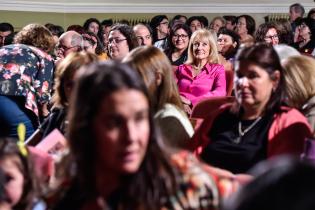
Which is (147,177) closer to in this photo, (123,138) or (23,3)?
(123,138)

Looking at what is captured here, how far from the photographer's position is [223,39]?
19.4ft

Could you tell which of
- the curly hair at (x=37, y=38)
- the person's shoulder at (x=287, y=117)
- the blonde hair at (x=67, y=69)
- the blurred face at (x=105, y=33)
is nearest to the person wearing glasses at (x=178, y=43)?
the blurred face at (x=105, y=33)

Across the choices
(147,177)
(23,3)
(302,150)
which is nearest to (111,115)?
(147,177)

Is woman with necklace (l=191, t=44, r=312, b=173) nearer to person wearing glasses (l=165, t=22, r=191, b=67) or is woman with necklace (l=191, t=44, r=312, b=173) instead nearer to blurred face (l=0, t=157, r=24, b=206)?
blurred face (l=0, t=157, r=24, b=206)

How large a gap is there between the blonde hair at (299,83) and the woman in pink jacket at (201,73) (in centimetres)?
163

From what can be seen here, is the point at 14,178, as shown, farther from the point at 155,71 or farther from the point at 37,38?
the point at 37,38

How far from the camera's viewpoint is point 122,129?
4.32ft

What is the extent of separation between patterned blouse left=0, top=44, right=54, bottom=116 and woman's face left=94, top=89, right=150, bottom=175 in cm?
275

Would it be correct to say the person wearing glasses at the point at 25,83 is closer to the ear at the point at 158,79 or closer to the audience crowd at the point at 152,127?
the audience crowd at the point at 152,127

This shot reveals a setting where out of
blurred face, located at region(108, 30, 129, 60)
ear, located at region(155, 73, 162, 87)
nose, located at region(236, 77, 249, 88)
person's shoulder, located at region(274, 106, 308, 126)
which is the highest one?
nose, located at region(236, 77, 249, 88)

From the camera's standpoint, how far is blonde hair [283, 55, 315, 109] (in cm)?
287

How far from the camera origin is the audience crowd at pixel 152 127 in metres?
1.33

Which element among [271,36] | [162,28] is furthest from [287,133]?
[162,28]

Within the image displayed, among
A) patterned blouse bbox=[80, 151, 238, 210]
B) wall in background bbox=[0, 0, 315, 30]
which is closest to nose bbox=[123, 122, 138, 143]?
patterned blouse bbox=[80, 151, 238, 210]
